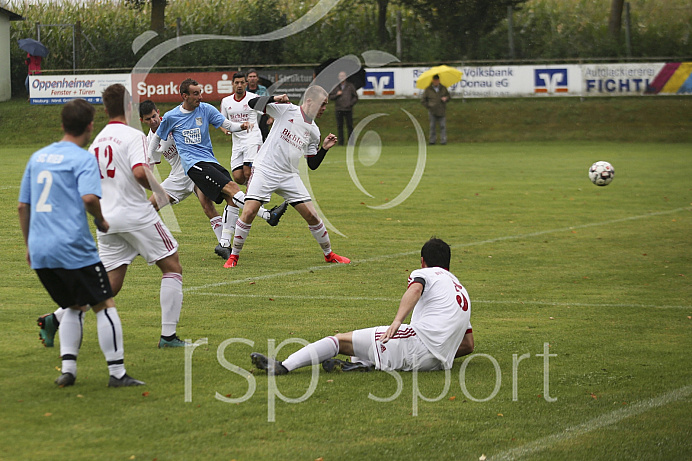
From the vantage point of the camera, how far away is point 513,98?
1555 inches

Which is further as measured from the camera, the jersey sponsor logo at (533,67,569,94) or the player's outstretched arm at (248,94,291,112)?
the jersey sponsor logo at (533,67,569,94)

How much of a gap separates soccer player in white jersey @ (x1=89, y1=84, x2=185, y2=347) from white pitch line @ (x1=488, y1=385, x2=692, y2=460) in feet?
10.5

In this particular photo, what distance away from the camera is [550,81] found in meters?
38.6

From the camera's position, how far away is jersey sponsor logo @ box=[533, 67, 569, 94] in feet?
126

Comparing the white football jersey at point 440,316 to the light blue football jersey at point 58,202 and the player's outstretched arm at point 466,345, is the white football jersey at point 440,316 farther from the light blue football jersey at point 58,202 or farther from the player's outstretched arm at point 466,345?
the light blue football jersey at point 58,202

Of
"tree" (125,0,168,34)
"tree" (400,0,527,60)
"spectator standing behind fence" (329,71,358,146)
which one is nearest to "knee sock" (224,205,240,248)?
"spectator standing behind fence" (329,71,358,146)

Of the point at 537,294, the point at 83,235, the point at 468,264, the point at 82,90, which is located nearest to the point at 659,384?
the point at 537,294

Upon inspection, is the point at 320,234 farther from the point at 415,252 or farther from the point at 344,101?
the point at 344,101

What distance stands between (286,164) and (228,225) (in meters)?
1.32

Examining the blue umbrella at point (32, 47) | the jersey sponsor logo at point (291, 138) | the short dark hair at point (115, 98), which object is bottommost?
the short dark hair at point (115, 98)

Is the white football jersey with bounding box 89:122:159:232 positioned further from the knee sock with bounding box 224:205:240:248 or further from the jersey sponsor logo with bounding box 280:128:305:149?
the knee sock with bounding box 224:205:240:248

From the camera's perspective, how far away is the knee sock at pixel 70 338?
633 cm

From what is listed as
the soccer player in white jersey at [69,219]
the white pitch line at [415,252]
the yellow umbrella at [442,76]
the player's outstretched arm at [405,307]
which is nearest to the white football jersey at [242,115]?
the white pitch line at [415,252]

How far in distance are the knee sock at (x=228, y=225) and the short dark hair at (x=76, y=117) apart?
650 centimetres
